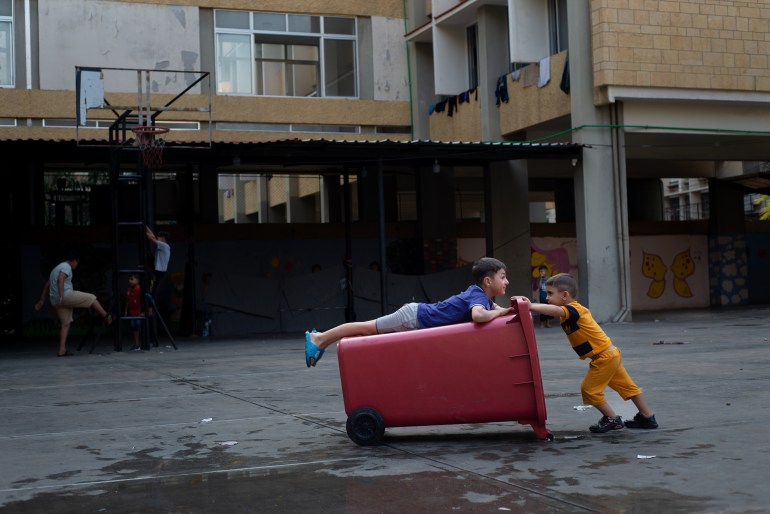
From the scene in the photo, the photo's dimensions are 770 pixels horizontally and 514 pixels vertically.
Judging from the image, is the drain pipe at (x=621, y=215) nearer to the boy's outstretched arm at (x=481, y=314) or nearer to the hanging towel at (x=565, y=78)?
the hanging towel at (x=565, y=78)

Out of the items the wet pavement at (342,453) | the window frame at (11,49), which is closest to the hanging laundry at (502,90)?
the window frame at (11,49)

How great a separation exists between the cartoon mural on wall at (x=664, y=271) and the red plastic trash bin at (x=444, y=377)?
940 inches

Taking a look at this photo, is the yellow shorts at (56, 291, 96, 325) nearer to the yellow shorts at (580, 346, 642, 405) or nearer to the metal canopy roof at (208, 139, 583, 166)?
the metal canopy roof at (208, 139, 583, 166)

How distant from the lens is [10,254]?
74.2 feet

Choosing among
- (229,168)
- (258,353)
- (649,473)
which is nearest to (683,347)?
(258,353)

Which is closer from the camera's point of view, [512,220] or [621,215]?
[621,215]

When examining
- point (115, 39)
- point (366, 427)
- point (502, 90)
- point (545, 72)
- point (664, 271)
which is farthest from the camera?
point (664, 271)

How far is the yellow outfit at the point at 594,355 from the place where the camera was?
731cm

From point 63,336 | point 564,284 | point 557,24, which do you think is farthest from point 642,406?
point 557,24

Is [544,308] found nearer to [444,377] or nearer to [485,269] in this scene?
[485,269]

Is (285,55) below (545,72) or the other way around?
the other way around

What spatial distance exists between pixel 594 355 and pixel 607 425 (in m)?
0.51

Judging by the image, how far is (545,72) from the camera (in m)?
23.9

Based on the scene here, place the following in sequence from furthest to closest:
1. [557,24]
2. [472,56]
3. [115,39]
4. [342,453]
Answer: [472,56], [115,39], [557,24], [342,453]
